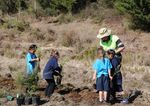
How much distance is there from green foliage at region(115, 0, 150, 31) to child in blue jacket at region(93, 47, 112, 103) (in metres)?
13.0

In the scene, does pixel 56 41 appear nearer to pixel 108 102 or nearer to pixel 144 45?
pixel 144 45

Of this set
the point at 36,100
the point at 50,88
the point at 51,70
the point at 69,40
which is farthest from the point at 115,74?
the point at 69,40

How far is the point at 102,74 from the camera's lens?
1216 cm

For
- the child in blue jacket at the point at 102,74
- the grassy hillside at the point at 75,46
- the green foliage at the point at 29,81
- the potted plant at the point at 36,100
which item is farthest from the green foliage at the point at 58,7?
the potted plant at the point at 36,100

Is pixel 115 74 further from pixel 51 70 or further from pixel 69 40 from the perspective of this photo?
pixel 69 40

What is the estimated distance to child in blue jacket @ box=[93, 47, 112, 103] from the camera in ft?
39.6

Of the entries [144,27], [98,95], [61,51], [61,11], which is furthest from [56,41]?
[98,95]

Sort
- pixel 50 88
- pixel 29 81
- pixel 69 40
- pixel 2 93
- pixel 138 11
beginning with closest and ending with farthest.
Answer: pixel 29 81 → pixel 50 88 → pixel 2 93 → pixel 69 40 → pixel 138 11

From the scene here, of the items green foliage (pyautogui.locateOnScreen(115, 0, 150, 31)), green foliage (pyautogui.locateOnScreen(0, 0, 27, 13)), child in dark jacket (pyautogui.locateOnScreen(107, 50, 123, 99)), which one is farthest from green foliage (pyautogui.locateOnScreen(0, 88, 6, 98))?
green foliage (pyautogui.locateOnScreen(0, 0, 27, 13))

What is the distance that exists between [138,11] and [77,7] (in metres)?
7.29

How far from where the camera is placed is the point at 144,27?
25.6 metres

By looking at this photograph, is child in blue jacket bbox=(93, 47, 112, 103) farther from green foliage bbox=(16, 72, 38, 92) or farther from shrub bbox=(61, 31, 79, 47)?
shrub bbox=(61, 31, 79, 47)

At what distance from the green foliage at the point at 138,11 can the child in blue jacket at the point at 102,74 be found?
13.0 meters

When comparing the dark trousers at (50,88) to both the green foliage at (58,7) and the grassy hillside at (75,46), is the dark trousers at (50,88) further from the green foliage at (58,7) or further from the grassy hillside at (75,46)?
the green foliage at (58,7)
